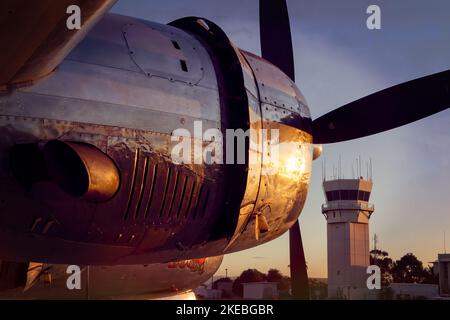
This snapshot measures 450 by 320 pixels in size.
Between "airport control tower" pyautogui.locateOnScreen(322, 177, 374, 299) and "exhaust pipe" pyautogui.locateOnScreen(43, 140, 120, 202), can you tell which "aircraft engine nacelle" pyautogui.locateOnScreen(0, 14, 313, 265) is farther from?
"airport control tower" pyautogui.locateOnScreen(322, 177, 374, 299)

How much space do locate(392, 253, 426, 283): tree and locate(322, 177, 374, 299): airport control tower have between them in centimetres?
1757

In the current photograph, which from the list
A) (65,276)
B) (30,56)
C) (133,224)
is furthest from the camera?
(65,276)

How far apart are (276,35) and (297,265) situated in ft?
16.4

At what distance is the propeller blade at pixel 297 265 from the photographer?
12.5m

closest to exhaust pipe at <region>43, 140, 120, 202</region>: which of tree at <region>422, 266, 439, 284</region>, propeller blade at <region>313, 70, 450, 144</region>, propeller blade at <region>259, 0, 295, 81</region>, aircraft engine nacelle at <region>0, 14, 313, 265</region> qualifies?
aircraft engine nacelle at <region>0, 14, 313, 265</region>

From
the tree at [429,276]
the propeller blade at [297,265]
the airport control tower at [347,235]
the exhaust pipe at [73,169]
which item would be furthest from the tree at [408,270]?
the exhaust pipe at [73,169]

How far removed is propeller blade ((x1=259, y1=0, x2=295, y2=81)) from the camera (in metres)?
13.1

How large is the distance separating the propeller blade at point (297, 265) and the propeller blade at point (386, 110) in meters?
2.44

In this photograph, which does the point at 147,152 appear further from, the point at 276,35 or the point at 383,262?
the point at 383,262

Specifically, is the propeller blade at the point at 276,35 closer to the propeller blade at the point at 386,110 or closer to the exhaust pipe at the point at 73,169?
the propeller blade at the point at 386,110
